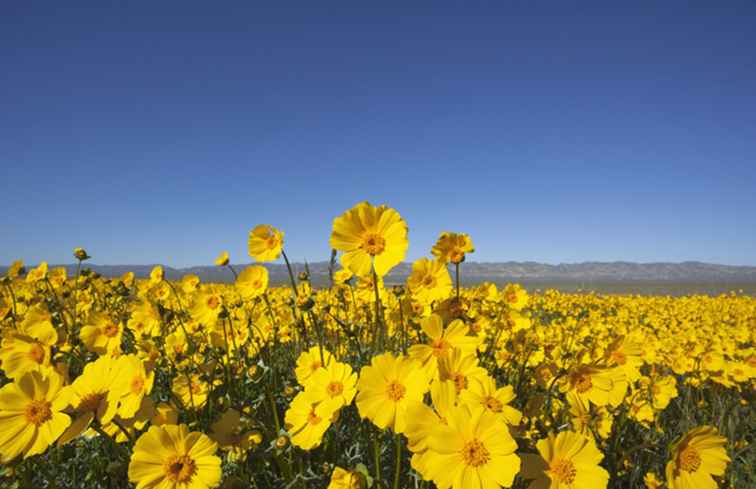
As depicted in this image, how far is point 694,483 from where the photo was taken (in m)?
1.36

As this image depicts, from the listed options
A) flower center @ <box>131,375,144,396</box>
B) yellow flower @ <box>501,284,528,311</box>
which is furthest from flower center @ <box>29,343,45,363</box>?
yellow flower @ <box>501,284,528,311</box>

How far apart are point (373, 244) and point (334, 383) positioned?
1.95ft

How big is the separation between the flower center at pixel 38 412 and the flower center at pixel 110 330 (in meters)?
1.08

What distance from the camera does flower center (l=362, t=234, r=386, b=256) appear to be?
168cm

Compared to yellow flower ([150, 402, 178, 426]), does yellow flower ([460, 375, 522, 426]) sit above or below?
above

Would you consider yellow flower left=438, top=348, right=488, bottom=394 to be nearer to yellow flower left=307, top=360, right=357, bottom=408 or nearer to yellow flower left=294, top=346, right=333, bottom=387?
yellow flower left=307, top=360, right=357, bottom=408

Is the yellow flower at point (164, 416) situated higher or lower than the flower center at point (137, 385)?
lower

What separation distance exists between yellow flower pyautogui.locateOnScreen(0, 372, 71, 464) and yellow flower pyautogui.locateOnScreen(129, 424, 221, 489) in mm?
262

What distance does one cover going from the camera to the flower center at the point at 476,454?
1.14 metres

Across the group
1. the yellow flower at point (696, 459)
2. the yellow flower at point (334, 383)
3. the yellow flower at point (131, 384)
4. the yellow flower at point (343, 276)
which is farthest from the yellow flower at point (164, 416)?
the yellow flower at point (696, 459)

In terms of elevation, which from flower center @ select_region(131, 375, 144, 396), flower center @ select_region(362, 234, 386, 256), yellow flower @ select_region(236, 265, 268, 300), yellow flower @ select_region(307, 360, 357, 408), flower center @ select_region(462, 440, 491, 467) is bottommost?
flower center @ select_region(462, 440, 491, 467)

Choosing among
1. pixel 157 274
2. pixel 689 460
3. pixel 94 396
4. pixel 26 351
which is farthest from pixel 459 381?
pixel 157 274

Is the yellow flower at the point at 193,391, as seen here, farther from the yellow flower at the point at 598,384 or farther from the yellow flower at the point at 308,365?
the yellow flower at the point at 598,384

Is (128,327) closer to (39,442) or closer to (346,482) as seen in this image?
(39,442)
